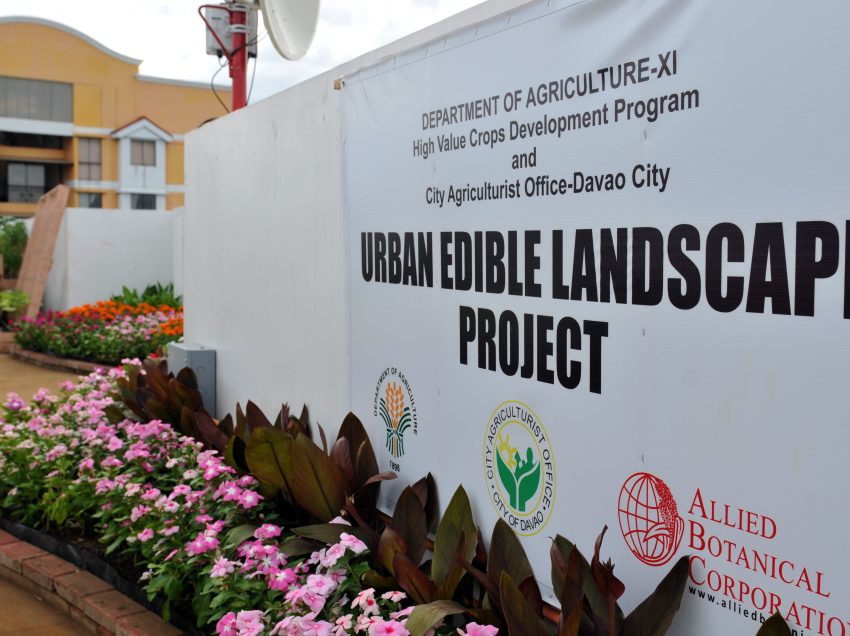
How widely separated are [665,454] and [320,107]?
2.74 meters

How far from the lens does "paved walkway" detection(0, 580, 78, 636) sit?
3.96 metres

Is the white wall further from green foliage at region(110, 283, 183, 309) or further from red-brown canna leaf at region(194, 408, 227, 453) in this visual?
red-brown canna leaf at region(194, 408, 227, 453)

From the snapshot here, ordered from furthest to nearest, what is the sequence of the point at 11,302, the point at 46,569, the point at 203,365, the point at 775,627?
1. the point at 11,302
2. the point at 203,365
3. the point at 46,569
4. the point at 775,627

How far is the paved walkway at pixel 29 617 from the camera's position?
156 inches

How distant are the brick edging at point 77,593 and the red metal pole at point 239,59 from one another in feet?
13.5

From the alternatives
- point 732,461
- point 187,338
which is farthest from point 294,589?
point 187,338

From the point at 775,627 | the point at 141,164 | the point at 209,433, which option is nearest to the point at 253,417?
the point at 209,433

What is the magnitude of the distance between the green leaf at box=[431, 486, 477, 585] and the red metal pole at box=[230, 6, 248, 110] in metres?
5.26

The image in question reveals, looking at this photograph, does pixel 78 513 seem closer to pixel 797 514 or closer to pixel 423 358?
pixel 423 358

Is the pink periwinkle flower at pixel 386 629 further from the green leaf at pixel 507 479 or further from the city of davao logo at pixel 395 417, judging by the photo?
the city of davao logo at pixel 395 417

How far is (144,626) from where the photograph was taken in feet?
12.0

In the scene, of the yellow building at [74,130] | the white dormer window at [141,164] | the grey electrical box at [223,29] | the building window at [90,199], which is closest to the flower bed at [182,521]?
the grey electrical box at [223,29]

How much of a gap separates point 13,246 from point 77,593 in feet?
43.0

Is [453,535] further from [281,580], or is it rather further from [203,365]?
[203,365]
